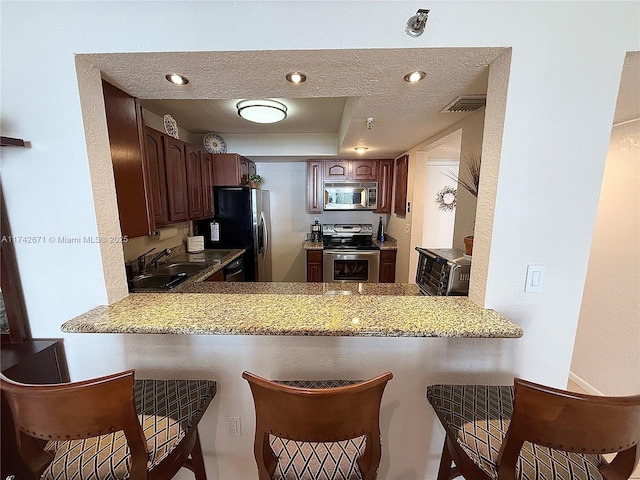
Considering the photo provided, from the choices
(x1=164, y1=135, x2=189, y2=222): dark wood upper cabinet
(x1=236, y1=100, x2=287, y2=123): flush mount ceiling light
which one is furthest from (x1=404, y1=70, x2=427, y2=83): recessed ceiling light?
(x1=164, y1=135, x2=189, y2=222): dark wood upper cabinet

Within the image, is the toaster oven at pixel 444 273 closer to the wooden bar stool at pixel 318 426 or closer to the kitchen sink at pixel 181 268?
the wooden bar stool at pixel 318 426

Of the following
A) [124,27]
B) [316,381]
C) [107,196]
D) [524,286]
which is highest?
[124,27]

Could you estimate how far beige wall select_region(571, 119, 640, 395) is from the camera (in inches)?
68.8

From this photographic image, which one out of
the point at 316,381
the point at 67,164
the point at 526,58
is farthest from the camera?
the point at 316,381

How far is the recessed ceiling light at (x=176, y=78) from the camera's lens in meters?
1.09

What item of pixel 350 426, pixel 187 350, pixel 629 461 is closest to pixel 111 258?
pixel 187 350

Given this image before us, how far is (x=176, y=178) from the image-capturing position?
2.24m

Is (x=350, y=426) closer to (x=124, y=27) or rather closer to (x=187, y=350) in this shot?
(x=187, y=350)

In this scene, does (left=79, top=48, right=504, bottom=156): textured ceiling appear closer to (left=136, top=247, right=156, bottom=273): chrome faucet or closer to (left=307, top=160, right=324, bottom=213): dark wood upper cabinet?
(left=136, top=247, right=156, bottom=273): chrome faucet

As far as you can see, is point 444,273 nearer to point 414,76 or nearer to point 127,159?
point 414,76

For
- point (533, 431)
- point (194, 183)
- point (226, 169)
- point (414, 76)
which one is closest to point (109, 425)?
point (533, 431)

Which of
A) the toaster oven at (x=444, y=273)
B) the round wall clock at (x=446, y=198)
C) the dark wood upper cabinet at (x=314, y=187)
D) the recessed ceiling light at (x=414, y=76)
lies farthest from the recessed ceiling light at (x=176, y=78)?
the round wall clock at (x=446, y=198)

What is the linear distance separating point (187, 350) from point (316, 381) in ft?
2.00

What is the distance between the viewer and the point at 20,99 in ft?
3.29
